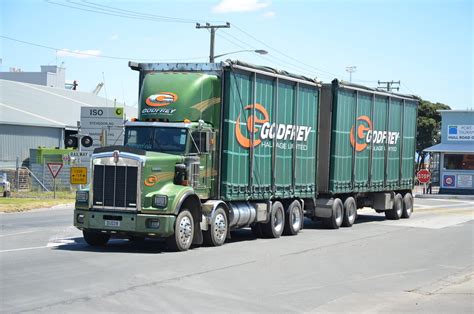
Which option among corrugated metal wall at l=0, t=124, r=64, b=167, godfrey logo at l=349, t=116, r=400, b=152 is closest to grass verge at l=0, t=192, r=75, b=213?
godfrey logo at l=349, t=116, r=400, b=152

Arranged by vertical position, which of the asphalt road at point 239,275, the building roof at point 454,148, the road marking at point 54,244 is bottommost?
the asphalt road at point 239,275

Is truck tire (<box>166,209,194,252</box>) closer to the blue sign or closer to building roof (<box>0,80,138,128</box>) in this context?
Answer: building roof (<box>0,80,138,128</box>)

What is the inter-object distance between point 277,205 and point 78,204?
20.4 ft

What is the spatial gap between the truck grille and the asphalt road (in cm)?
104

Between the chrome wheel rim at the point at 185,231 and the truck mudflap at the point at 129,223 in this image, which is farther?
the chrome wheel rim at the point at 185,231

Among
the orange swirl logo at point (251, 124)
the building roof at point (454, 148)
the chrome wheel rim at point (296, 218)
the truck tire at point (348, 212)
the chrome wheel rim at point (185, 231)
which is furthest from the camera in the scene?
the building roof at point (454, 148)

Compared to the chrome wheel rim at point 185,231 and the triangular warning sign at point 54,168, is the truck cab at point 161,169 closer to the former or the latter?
the chrome wheel rim at point 185,231

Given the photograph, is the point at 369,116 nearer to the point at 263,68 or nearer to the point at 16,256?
the point at 263,68

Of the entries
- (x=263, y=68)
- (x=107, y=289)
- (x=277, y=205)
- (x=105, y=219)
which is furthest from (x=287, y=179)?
(x=107, y=289)

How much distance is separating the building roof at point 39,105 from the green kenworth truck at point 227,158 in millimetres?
33310

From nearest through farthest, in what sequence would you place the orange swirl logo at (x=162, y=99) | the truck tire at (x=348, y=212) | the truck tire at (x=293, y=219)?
the orange swirl logo at (x=162, y=99) < the truck tire at (x=293, y=219) < the truck tire at (x=348, y=212)

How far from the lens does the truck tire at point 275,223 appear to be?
2000cm

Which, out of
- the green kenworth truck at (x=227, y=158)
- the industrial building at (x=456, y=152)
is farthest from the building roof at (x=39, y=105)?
the green kenworth truck at (x=227, y=158)

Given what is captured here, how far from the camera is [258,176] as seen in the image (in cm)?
1941
